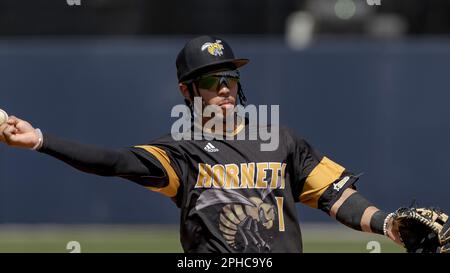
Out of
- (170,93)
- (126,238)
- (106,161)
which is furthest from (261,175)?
(170,93)

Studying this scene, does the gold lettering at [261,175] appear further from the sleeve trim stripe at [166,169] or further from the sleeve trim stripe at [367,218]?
the sleeve trim stripe at [367,218]

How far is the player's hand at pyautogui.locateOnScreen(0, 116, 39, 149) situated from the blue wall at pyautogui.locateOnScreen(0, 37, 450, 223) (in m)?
8.81

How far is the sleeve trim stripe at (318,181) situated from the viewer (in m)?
5.27

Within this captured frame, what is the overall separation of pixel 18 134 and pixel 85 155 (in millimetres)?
→ 316

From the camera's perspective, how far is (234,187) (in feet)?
16.6

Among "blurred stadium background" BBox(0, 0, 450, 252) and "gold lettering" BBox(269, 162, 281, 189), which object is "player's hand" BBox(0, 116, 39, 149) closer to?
"gold lettering" BBox(269, 162, 281, 189)

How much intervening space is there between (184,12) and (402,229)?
364 inches

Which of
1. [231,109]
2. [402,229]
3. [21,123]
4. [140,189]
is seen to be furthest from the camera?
[140,189]

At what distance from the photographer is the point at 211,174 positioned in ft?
16.8

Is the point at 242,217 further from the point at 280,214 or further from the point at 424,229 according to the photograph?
the point at 424,229

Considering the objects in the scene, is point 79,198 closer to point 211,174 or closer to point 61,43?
point 61,43

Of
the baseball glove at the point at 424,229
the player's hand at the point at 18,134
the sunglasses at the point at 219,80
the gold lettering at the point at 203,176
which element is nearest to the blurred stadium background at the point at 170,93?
the sunglasses at the point at 219,80
